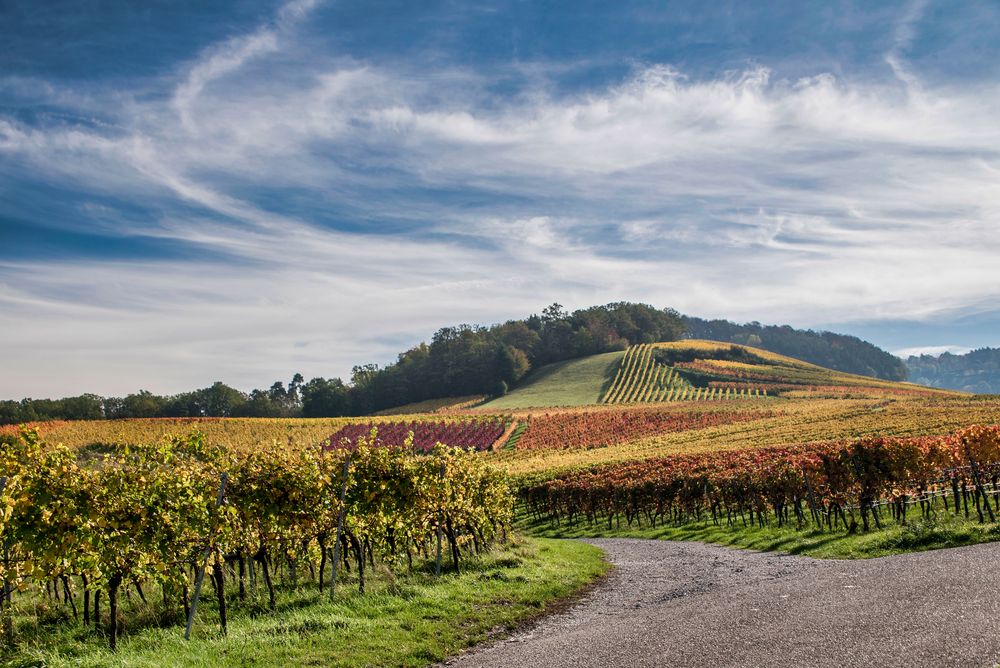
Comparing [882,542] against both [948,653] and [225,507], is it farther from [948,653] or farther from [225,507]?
[225,507]

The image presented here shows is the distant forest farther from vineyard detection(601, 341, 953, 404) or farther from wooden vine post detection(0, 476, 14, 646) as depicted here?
wooden vine post detection(0, 476, 14, 646)

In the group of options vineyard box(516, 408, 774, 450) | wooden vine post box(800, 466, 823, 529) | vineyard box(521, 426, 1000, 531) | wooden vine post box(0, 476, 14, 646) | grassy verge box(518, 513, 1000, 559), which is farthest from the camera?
vineyard box(516, 408, 774, 450)

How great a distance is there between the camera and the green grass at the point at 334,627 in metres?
10.2

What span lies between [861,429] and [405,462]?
2070 inches

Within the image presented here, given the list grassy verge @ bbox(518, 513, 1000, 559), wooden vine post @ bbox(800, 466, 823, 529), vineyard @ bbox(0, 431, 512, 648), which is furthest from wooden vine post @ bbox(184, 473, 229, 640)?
wooden vine post @ bbox(800, 466, 823, 529)

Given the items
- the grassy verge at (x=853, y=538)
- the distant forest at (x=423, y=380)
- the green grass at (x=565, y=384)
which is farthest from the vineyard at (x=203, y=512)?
the distant forest at (x=423, y=380)

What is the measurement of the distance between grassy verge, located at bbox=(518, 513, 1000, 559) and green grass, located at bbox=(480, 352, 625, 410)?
93959 mm

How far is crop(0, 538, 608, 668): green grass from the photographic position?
10156 millimetres

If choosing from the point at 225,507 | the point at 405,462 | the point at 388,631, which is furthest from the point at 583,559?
the point at 225,507

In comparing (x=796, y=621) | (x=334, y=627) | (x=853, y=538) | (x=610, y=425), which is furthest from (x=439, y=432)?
(x=796, y=621)

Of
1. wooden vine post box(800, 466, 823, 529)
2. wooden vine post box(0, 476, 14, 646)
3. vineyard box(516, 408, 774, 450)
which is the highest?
wooden vine post box(0, 476, 14, 646)

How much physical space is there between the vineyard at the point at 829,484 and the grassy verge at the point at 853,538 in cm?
105

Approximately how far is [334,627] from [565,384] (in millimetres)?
134402

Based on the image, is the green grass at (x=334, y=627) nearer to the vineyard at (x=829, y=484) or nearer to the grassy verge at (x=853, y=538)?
the grassy verge at (x=853, y=538)
